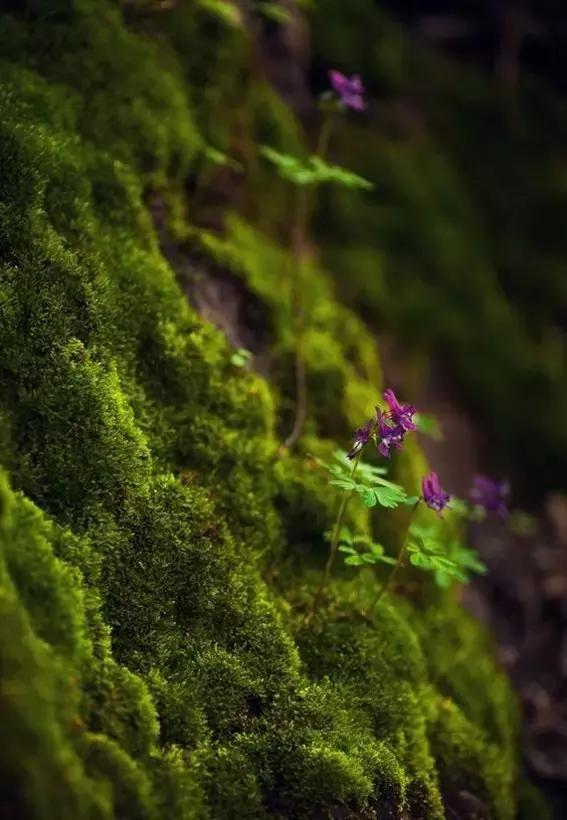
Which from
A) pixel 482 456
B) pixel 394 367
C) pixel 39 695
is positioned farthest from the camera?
pixel 482 456

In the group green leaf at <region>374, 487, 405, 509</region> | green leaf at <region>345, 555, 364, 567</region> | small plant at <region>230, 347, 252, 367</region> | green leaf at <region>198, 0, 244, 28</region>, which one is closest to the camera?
green leaf at <region>374, 487, 405, 509</region>

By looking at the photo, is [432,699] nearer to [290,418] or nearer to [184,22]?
[290,418]

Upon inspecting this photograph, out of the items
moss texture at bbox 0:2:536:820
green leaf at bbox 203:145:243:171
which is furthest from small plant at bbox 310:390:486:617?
green leaf at bbox 203:145:243:171

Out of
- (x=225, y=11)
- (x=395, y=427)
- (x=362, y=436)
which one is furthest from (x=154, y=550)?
(x=225, y=11)

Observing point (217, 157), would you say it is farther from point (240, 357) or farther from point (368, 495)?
point (368, 495)

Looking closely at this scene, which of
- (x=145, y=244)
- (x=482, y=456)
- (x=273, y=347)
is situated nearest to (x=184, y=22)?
(x=145, y=244)

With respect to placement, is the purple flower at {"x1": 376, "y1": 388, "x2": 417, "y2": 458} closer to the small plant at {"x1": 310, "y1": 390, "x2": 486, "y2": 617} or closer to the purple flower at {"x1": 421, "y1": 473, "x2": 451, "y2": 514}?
the small plant at {"x1": 310, "y1": 390, "x2": 486, "y2": 617}
